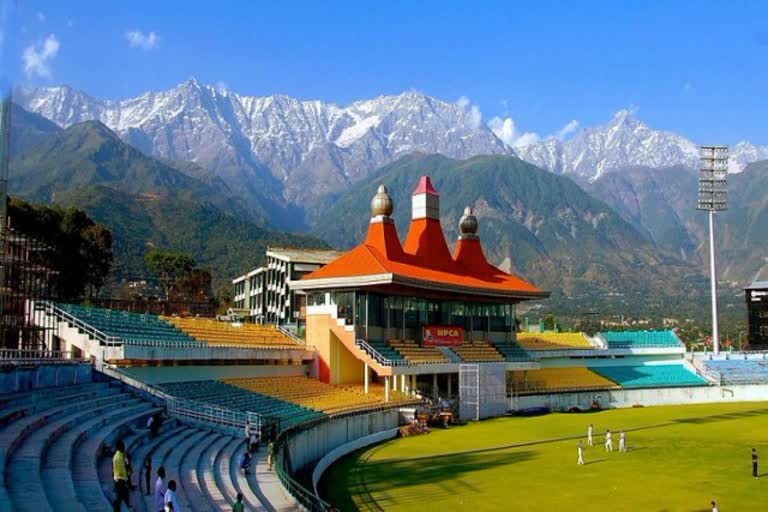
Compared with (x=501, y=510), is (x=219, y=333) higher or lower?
higher

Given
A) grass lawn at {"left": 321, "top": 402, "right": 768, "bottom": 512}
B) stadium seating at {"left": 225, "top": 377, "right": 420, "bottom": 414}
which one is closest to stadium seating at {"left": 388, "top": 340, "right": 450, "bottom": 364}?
stadium seating at {"left": 225, "top": 377, "right": 420, "bottom": 414}

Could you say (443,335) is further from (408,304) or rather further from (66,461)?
(66,461)

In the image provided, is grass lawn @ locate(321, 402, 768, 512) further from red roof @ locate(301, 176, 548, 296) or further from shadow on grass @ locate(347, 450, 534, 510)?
red roof @ locate(301, 176, 548, 296)

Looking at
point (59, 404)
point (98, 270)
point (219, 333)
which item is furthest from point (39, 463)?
point (98, 270)

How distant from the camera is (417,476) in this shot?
28.5 metres

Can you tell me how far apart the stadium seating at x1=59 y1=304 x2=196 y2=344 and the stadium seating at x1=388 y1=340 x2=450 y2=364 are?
1336cm

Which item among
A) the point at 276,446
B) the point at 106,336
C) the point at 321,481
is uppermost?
the point at 106,336

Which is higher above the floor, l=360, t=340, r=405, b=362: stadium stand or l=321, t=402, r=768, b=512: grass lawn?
l=360, t=340, r=405, b=362: stadium stand

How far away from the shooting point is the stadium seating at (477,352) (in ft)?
169

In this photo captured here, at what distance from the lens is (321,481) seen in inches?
1109

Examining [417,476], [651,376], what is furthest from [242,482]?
[651,376]

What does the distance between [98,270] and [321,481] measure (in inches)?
1843

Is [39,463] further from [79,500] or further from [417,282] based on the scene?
[417,282]

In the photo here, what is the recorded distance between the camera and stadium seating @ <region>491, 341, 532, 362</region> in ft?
181
